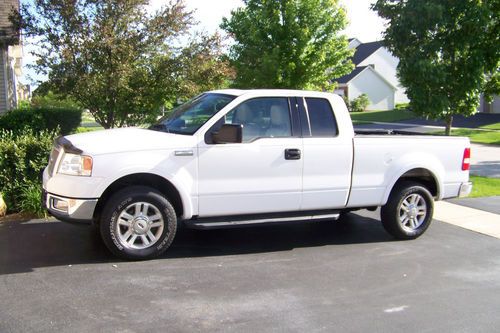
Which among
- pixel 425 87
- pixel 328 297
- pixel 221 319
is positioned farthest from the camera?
pixel 425 87

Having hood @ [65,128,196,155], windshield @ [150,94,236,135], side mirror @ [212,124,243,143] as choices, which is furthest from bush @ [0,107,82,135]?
side mirror @ [212,124,243,143]

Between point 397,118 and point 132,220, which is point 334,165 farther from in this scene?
point 397,118

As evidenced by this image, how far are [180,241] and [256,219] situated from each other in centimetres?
108

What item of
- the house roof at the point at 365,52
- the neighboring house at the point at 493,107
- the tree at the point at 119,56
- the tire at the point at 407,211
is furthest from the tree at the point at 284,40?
the house roof at the point at 365,52

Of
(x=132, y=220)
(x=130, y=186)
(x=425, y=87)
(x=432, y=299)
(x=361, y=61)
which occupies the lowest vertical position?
(x=432, y=299)

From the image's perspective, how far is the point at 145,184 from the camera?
5930 millimetres

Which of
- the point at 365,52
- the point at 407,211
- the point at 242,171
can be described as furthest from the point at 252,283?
the point at 365,52

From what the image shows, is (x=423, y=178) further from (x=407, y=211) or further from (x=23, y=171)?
(x=23, y=171)

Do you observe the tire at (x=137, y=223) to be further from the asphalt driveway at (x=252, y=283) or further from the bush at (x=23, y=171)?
the bush at (x=23, y=171)

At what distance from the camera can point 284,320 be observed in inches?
173

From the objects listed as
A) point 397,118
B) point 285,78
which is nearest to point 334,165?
point 285,78

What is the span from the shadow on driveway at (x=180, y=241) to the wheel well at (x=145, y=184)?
0.54m

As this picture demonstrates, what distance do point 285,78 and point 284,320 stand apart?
14.0 m

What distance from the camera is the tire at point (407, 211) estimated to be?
6953 millimetres
